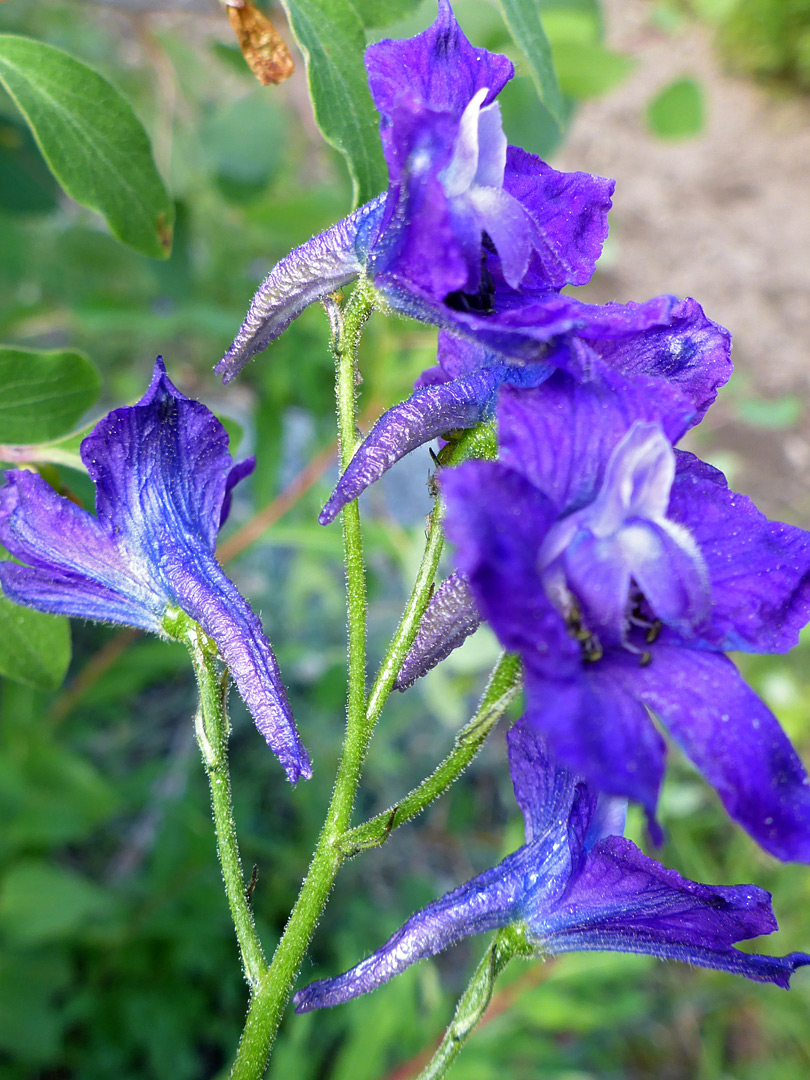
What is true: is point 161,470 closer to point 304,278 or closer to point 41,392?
point 304,278

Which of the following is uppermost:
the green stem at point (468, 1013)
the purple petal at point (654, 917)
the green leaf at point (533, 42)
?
the green leaf at point (533, 42)

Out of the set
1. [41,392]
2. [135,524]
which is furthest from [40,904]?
[135,524]

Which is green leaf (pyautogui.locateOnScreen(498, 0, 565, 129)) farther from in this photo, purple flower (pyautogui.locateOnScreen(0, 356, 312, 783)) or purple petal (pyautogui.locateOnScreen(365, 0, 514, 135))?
purple flower (pyautogui.locateOnScreen(0, 356, 312, 783))

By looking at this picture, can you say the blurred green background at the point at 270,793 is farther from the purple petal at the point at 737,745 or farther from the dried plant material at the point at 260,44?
the purple petal at the point at 737,745

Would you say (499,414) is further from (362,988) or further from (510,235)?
(362,988)

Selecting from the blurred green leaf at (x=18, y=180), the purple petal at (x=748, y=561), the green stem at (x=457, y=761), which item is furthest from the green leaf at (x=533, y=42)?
the blurred green leaf at (x=18, y=180)

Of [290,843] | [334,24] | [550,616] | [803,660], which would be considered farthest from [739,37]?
[550,616]
